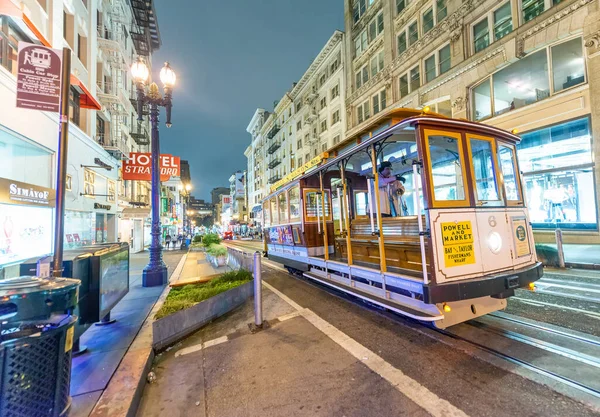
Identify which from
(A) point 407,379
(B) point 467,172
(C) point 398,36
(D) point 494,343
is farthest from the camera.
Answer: (C) point 398,36

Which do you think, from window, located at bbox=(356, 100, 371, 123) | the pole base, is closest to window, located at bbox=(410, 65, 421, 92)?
window, located at bbox=(356, 100, 371, 123)

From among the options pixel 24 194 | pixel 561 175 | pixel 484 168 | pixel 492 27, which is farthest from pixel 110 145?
pixel 561 175

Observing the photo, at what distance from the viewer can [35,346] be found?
1978 mm

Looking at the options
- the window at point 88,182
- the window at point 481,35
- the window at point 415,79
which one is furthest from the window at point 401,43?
the window at point 88,182

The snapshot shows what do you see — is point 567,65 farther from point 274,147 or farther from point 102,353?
point 274,147

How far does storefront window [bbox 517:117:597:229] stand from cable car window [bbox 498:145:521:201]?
10.1m

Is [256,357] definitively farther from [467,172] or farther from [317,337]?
[467,172]

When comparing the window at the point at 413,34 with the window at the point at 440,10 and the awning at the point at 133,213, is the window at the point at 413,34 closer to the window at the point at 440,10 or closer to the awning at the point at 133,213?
the window at the point at 440,10

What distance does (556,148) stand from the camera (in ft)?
40.4

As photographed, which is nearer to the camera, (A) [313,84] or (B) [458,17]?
(B) [458,17]

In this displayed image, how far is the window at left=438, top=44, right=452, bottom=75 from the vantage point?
55.0ft

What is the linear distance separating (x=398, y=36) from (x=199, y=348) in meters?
23.8

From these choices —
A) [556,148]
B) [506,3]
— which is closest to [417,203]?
[556,148]

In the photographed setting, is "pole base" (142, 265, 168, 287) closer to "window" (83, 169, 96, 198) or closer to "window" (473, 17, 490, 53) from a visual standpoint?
"window" (83, 169, 96, 198)
